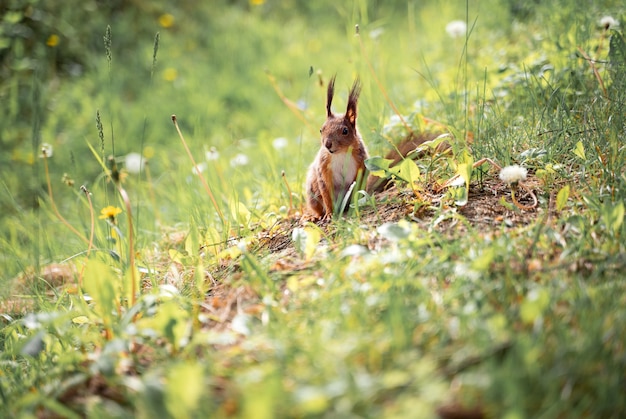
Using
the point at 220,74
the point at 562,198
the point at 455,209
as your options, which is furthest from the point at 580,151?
the point at 220,74

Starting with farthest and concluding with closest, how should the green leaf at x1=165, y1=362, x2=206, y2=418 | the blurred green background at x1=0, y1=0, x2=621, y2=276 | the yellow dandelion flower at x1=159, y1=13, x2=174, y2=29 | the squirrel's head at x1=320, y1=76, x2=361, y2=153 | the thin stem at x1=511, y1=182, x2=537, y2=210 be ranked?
the yellow dandelion flower at x1=159, y1=13, x2=174, y2=29
the blurred green background at x1=0, y1=0, x2=621, y2=276
the squirrel's head at x1=320, y1=76, x2=361, y2=153
the thin stem at x1=511, y1=182, x2=537, y2=210
the green leaf at x1=165, y1=362, x2=206, y2=418

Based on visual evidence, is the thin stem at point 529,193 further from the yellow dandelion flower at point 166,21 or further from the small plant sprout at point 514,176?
the yellow dandelion flower at point 166,21

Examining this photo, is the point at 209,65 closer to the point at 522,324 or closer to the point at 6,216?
the point at 6,216

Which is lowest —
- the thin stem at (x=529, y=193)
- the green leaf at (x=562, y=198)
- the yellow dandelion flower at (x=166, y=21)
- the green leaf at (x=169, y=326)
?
the green leaf at (x=169, y=326)

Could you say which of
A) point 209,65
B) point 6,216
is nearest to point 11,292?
point 6,216

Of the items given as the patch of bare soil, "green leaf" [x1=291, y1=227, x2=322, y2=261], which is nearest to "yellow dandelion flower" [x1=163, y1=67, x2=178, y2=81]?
the patch of bare soil

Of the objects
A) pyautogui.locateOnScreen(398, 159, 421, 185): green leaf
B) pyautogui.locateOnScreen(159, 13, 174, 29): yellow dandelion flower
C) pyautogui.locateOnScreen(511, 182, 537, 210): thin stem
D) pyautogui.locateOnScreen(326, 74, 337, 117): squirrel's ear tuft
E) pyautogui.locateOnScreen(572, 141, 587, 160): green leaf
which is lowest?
pyautogui.locateOnScreen(511, 182, 537, 210): thin stem

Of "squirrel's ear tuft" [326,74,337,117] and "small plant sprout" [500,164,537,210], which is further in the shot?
"squirrel's ear tuft" [326,74,337,117]

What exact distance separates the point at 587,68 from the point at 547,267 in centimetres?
169

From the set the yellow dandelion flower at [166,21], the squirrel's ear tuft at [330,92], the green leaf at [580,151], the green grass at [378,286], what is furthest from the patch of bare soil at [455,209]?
the yellow dandelion flower at [166,21]

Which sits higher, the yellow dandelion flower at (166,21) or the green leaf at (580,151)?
the yellow dandelion flower at (166,21)

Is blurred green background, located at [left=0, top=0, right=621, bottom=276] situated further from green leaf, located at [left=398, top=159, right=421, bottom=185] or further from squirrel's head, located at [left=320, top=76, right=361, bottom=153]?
green leaf, located at [left=398, top=159, right=421, bottom=185]

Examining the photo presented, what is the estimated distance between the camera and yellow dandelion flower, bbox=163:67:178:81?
6.03 metres

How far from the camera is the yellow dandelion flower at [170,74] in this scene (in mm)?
6032
